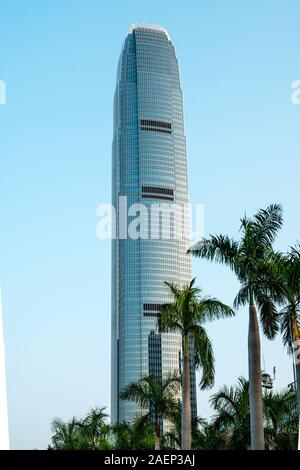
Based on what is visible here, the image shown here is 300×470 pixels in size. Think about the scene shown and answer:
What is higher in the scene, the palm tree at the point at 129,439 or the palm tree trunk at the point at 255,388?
the palm tree trunk at the point at 255,388

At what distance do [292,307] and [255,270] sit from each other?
1743mm

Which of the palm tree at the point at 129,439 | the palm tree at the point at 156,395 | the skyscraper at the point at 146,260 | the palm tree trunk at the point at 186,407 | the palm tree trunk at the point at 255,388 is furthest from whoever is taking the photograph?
the skyscraper at the point at 146,260

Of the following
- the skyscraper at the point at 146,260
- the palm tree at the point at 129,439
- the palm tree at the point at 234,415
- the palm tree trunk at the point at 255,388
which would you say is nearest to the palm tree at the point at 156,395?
the palm tree at the point at 234,415

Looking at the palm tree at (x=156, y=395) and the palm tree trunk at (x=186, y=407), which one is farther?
the palm tree at (x=156, y=395)

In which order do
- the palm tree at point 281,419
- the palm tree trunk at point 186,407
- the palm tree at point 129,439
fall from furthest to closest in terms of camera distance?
1. the palm tree at point 129,439
2. the palm tree at point 281,419
3. the palm tree trunk at point 186,407

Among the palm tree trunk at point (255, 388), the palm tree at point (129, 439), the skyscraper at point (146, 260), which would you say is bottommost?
the palm tree at point (129, 439)

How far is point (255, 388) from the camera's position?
20438mm

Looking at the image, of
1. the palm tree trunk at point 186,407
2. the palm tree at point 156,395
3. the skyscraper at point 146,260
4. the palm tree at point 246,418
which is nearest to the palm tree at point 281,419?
the palm tree at point 246,418

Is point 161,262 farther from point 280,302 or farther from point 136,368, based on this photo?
point 280,302

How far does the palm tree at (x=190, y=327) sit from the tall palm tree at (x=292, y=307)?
15.3 feet

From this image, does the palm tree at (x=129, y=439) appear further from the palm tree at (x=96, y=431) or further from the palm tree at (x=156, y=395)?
the palm tree at (x=156, y=395)

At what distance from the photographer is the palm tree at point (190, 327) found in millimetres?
26891

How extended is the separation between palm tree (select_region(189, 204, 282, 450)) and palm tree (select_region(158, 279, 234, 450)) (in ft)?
14.2

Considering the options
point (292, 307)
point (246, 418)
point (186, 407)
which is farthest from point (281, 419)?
point (292, 307)
